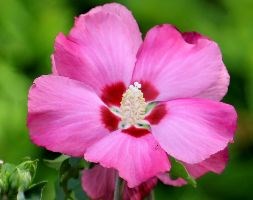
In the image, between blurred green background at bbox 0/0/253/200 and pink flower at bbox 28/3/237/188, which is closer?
pink flower at bbox 28/3/237/188

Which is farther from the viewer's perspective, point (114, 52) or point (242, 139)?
point (242, 139)

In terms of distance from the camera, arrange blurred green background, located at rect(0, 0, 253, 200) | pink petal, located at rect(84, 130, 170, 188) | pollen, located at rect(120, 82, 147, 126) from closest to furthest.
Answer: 1. pink petal, located at rect(84, 130, 170, 188)
2. pollen, located at rect(120, 82, 147, 126)
3. blurred green background, located at rect(0, 0, 253, 200)

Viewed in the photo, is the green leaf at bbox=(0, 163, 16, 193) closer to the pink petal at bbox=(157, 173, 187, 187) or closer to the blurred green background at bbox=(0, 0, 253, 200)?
the pink petal at bbox=(157, 173, 187, 187)

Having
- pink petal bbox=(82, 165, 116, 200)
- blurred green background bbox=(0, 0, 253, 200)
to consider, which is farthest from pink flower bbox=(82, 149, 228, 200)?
blurred green background bbox=(0, 0, 253, 200)

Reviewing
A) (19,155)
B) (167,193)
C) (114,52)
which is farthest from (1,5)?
(114,52)

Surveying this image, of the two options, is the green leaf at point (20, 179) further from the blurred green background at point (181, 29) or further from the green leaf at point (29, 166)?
the blurred green background at point (181, 29)

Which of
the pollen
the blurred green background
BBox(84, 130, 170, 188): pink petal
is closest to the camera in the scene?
BBox(84, 130, 170, 188): pink petal

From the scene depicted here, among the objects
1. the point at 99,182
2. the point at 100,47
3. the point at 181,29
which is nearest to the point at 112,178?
the point at 99,182

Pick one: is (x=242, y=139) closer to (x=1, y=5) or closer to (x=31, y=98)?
(x=1, y=5)

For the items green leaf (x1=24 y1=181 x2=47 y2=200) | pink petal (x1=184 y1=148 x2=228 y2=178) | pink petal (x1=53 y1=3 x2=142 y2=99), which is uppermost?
pink petal (x1=53 y1=3 x2=142 y2=99)
